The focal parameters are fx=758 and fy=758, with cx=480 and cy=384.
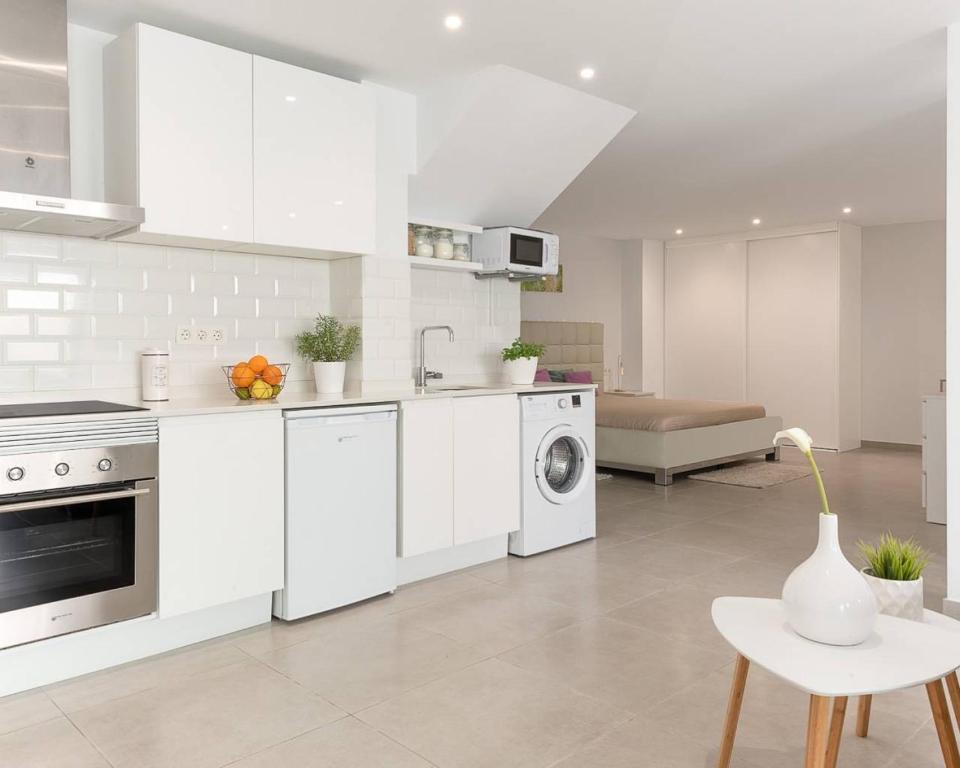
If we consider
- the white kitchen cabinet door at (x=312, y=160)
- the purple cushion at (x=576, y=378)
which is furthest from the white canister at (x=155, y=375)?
the purple cushion at (x=576, y=378)

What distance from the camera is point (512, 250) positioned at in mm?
4480

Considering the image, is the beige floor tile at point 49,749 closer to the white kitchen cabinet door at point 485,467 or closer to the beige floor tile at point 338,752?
the beige floor tile at point 338,752

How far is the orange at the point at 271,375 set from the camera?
3258 mm

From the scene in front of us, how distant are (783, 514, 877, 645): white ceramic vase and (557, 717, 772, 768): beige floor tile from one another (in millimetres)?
629

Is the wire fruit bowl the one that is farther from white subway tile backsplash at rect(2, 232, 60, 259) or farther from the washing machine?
the washing machine

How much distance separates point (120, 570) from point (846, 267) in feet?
26.6

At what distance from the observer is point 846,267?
8.45 meters

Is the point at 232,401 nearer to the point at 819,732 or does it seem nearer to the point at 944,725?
the point at 819,732

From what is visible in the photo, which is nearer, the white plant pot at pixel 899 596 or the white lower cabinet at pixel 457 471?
the white plant pot at pixel 899 596

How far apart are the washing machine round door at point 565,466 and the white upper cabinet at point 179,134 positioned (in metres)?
2.06

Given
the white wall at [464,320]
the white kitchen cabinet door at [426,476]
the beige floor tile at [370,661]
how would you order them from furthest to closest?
the white wall at [464,320] < the white kitchen cabinet door at [426,476] < the beige floor tile at [370,661]

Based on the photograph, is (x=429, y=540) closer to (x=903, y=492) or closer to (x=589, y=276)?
(x=903, y=492)

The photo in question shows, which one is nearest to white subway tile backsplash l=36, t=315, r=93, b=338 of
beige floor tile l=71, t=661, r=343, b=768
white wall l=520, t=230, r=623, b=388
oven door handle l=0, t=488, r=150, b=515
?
oven door handle l=0, t=488, r=150, b=515

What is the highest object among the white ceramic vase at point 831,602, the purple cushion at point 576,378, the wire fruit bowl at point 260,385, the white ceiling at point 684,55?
the white ceiling at point 684,55
